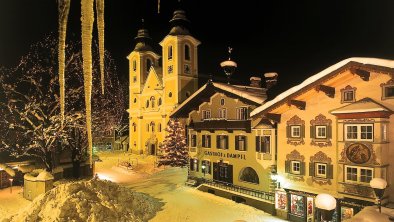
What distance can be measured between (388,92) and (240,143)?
37.2 feet

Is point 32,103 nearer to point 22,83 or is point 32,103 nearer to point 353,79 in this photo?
point 22,83

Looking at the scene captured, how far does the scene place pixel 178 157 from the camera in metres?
34.9

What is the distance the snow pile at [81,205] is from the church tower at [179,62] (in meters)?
28.1

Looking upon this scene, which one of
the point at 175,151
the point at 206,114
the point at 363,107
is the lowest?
the point at 175,151

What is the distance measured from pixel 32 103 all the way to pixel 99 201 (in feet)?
46.0

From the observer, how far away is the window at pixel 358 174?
15.7m

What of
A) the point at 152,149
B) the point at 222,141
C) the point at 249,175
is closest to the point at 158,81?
the point at 152,149

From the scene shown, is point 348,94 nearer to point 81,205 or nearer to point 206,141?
point 206,141

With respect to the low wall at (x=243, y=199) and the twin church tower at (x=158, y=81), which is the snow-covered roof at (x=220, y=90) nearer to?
the low wall at (x=243, y=199)

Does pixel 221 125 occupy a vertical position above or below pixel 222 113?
below

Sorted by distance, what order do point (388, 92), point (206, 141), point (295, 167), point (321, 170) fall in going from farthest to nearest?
1. point (206, 141)
2. point (295, 167)
3. point (321, 170)
4. point (388, 92)

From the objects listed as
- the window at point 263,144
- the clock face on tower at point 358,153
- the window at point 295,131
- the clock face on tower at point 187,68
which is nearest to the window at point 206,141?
the window at point 263,144

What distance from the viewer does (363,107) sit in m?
15.7

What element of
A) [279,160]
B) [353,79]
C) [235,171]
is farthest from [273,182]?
[353,79]
